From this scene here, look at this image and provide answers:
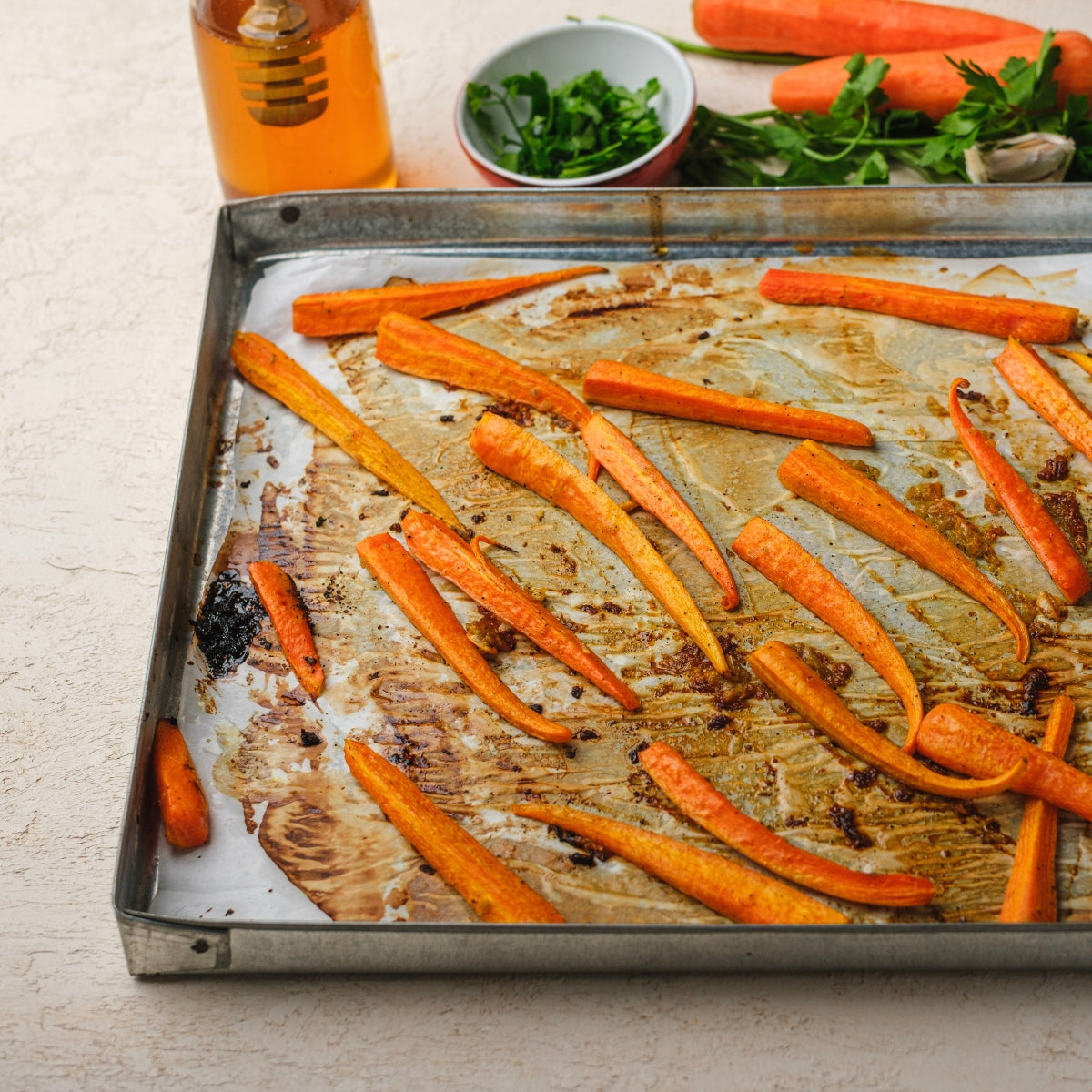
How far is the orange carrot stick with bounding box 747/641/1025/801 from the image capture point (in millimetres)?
1795

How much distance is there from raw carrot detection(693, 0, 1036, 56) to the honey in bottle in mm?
1066

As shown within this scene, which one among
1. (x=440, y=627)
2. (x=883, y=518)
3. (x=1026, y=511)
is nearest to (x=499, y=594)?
(x=440, y=627)

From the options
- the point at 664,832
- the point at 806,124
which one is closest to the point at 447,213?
the point at 806,124

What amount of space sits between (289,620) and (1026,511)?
135 cm

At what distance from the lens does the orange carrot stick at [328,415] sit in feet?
7.39

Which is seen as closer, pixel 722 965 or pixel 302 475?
pixel 722 965

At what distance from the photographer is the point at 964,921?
1.65 meters

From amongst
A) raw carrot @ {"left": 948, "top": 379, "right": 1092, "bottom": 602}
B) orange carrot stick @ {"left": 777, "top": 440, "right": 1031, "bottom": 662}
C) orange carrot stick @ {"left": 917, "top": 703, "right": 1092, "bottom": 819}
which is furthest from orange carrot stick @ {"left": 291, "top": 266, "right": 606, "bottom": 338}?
orange carrot stick @ {"left": 917, "top": 703, "right": 1092, "bottom": 819}

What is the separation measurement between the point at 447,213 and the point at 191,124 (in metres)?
1.09

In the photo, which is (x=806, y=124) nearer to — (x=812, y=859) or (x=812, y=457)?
(x=812, y=457)

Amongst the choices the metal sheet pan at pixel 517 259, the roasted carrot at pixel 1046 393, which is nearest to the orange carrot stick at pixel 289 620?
the metal sheet pan at pixel 517 259

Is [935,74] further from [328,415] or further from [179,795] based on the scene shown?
[179,795]

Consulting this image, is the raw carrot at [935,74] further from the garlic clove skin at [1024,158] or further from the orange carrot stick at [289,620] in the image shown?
the orange carrot stick at [289,620]

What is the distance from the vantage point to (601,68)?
298 centimetres
